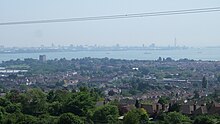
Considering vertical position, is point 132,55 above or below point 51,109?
below

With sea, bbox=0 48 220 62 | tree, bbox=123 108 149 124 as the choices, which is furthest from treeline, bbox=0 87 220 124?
sea, bbox=0 48 220 62

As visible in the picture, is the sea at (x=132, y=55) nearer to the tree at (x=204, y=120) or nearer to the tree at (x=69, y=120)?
the tree at (x=204, y=120)

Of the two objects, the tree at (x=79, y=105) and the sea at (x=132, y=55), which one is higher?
the tree at (x=79, y=105)

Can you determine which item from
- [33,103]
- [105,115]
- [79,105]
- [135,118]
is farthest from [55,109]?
[135,118]

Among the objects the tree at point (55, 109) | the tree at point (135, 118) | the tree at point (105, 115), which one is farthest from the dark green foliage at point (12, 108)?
the tree at point (135, 118)

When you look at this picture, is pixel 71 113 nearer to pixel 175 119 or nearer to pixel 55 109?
pixel 55 109

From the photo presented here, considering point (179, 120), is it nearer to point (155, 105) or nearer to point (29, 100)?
point (155, 105)

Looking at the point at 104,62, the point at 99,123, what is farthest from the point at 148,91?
the point at 104,62

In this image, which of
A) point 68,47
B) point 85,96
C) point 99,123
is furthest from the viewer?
point 68,47
